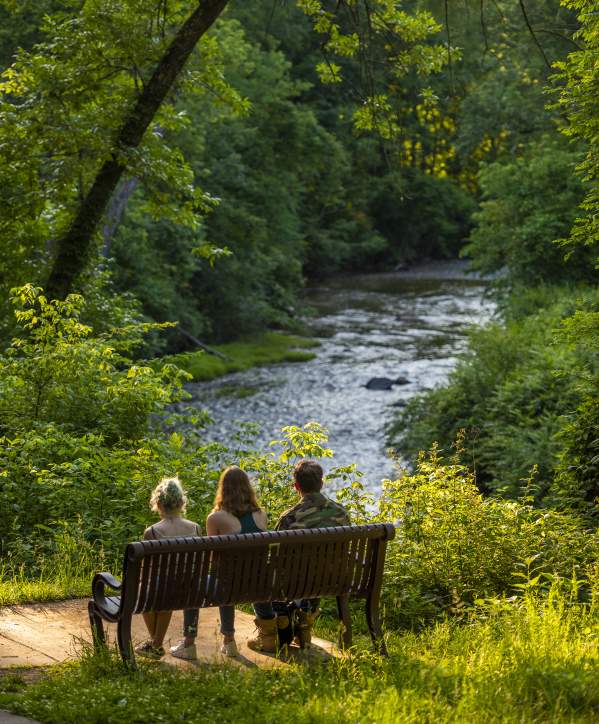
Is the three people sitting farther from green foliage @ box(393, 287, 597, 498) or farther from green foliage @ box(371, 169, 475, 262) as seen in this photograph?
green foliage @ box(371, 169, 475, 262)

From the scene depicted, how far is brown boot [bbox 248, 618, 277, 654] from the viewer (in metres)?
6.20

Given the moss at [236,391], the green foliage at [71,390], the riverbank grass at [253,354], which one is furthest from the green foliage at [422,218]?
the green foliage at [71,390]

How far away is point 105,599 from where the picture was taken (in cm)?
600

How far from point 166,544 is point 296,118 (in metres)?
30.7

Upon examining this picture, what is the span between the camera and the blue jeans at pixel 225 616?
607 centimetres

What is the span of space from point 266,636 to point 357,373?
69.7 feet

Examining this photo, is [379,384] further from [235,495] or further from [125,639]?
[125,639]

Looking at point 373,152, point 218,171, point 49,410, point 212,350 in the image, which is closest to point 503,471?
point 49,410

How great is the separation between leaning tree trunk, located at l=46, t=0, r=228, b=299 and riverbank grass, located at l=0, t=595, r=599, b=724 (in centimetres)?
872

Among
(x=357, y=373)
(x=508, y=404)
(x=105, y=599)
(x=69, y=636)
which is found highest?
(x=105, y=599)

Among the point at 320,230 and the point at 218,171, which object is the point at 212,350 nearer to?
the point at 218,171

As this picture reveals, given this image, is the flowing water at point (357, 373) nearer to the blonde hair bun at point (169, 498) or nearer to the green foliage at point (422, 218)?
the blonde hair bun at point (169, 498)

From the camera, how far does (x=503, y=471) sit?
53.9 feet

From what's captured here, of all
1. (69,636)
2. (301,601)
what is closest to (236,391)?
(69,636)
